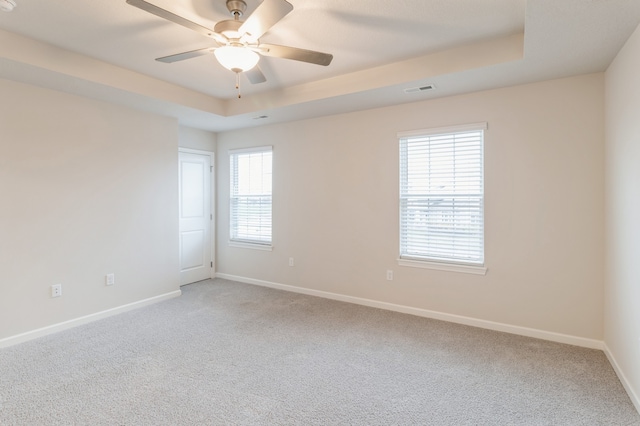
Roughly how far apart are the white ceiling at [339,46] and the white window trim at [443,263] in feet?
1.20

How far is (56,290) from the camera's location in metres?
3.56

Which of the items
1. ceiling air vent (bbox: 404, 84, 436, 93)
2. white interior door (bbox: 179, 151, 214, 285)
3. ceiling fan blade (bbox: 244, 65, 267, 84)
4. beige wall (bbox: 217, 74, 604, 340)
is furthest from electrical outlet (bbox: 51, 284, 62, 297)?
ceiling air vent (bbox: 404, 84, 436, 93)

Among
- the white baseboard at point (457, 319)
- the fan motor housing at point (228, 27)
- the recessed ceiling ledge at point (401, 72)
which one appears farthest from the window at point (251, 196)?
the fan motor housing at point (228, 27)

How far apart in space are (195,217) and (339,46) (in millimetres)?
3671

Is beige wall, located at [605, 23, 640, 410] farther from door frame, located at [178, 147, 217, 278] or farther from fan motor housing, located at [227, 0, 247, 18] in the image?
door frame, located at [178, 147, 217, 278]

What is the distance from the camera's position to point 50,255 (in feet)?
11.5

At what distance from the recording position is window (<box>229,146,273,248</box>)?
5.26 m

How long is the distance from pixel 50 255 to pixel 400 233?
12.4 ft

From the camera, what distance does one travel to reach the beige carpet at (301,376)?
217cm

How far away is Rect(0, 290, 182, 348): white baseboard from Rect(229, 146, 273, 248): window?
1.38 m

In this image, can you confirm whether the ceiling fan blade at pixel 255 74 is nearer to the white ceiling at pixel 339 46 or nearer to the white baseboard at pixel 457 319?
the white ceiling at pixel 339 46

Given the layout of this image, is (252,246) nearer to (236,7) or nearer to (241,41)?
(241,41)

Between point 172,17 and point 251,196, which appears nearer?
point 172,17

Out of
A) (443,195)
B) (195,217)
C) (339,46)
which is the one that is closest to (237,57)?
(339,46)
